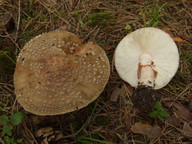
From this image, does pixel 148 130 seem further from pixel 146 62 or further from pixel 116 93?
pixel 146 62

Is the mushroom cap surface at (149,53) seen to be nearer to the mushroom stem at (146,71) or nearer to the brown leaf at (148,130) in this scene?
the mushroom stem at (146,71)

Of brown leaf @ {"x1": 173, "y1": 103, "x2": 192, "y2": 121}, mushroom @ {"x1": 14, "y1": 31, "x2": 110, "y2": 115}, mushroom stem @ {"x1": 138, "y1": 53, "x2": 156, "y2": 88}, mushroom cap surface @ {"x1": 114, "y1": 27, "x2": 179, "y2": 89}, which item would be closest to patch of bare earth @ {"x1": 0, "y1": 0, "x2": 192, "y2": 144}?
brown leaf @ {"x1": 173, "y1": 103, "x2": 192, "y2": 121}

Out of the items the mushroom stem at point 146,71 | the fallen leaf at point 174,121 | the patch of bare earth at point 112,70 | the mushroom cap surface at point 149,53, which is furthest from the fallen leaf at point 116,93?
the fallen leaf at point 174,121

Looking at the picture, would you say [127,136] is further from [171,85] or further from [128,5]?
[128,5]

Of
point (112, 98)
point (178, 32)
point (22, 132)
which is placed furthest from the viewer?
point (178, 32)

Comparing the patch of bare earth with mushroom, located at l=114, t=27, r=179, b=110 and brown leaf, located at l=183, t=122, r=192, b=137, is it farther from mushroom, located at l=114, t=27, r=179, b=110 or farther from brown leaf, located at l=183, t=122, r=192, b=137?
mushroom, located at l=114, t=27, r=179, b=110

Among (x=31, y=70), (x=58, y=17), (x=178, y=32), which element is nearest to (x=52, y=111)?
(x=31, y=70)

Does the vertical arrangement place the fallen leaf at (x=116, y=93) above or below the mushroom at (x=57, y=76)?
below
